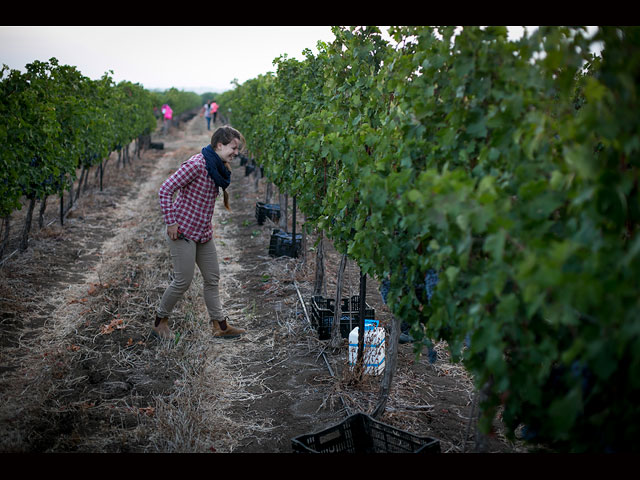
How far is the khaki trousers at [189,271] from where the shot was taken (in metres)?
4.39

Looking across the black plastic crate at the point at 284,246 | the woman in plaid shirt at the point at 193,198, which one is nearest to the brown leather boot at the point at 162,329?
the woman in plaid shirt at the point at 193,198

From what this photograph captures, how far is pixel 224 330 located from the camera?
495 centimetres

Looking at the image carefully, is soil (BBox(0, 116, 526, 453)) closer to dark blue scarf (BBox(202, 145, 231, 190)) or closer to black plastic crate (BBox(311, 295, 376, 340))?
black plastic crate (BBox(311, 295, 376, 340))

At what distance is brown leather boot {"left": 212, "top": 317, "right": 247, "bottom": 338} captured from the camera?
16.2 ft

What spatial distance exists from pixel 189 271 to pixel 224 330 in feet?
2.81

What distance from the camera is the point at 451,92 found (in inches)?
97.4

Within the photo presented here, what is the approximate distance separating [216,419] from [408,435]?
1516 mm

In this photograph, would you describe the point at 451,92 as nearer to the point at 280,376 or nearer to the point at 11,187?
the point at 280,376

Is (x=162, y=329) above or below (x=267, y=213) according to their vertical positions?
below

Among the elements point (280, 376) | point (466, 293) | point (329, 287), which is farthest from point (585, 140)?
point (329, 287)

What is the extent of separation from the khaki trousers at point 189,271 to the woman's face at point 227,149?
0.84 meters

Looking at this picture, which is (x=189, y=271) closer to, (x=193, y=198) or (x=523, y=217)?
(x=193, y=198)

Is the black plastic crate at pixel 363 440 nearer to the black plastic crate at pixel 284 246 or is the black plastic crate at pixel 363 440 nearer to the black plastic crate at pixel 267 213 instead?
the black plastic crate at pixel 284 246

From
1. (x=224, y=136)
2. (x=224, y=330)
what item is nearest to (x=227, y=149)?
(x=224, y=136)
